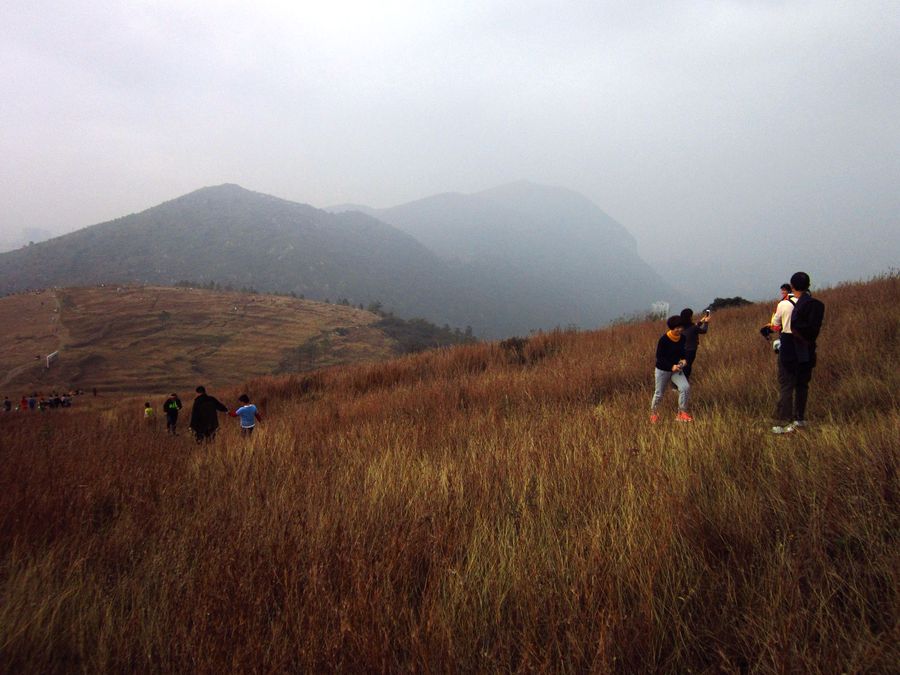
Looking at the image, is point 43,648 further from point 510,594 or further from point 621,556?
point 621,556

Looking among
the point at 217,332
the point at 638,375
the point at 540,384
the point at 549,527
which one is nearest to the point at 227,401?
the point at 540,384

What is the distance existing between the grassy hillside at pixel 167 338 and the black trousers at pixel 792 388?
52657mm

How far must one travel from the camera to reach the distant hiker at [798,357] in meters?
4.36

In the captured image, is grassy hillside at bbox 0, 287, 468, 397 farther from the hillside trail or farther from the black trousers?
the black trousers

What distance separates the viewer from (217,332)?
7381cm

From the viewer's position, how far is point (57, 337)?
67.1 meters

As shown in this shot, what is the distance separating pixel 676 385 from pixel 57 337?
9250 centimetres

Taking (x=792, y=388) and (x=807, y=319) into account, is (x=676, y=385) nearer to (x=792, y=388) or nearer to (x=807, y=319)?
(x=792, y=388)

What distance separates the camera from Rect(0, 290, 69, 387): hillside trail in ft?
172

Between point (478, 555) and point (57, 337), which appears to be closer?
point (478, 555)

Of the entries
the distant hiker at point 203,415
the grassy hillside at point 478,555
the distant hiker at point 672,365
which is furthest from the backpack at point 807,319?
the distant hiker at point 203,415

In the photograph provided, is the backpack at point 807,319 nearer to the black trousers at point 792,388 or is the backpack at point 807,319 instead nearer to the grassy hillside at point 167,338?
the black trousers at point 792,388

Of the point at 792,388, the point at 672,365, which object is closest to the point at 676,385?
the point at 672,365

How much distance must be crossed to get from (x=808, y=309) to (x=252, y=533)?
18.9 feet
